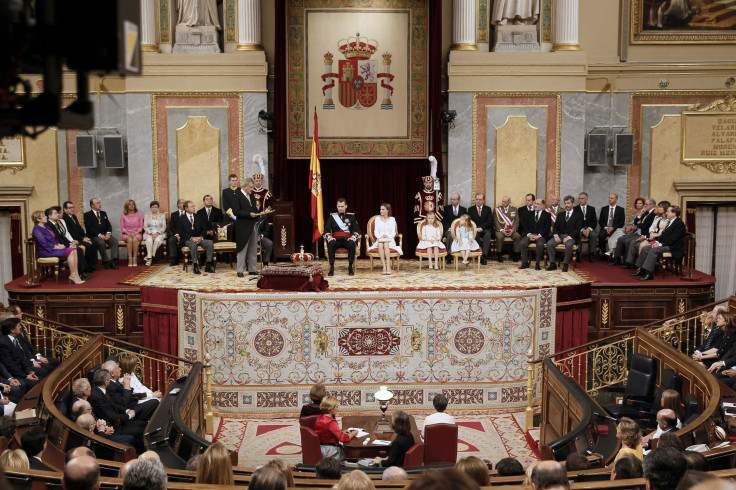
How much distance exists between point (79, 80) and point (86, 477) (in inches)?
82.3

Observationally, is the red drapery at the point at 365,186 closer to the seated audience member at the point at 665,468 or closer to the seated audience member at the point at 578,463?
the seated audience member at the point at 578,463

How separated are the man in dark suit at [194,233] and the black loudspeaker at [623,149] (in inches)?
287

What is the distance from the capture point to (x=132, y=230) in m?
14.1

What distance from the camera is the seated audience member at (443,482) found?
7.93ft

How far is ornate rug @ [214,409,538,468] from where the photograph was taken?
32.2ft

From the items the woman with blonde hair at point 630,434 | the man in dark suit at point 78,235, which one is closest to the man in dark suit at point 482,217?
the man in dark suit at point 78,235

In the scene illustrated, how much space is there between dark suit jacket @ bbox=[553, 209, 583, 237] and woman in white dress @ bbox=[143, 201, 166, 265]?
258 inches

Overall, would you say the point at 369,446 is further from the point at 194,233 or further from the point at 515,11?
the point at 515,11

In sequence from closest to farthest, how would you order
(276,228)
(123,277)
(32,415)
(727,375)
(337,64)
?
1. (32,415)
2. (727,375)
3. (123,277)
4. (276,228)
5. (337,64)

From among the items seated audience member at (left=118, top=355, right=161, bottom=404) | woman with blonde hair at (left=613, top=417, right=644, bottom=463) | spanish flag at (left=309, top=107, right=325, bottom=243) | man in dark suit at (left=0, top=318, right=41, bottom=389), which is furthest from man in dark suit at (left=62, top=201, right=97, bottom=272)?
woman with blonde hair at (left=613, top=417, right=644, bottom=463)

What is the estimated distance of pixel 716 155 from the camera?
50.4 ft

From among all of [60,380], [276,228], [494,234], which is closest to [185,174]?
[276,228]

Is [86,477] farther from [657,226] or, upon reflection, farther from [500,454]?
[657,226]

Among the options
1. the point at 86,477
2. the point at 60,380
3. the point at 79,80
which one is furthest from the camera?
the point at 60,380
